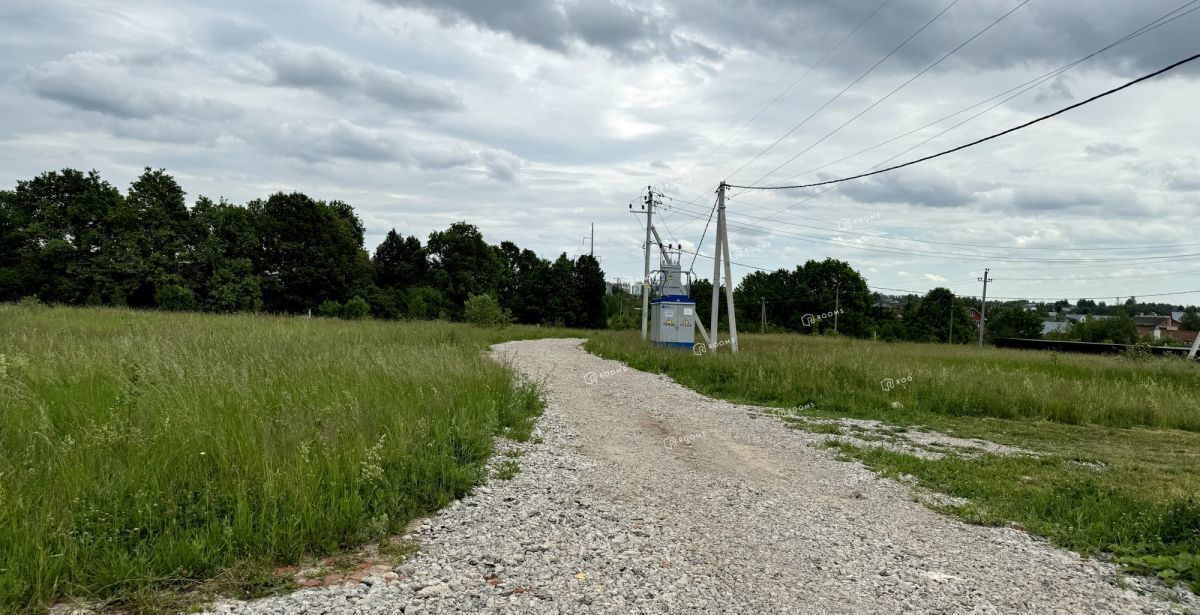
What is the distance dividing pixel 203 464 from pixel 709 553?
14.2ft

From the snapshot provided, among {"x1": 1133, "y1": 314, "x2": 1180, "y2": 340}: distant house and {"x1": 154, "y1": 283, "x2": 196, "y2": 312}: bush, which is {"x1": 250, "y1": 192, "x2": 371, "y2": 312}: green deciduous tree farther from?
{"x1": 1133, "y1": 314, "x2": 1180, "y2": 340}: distant house

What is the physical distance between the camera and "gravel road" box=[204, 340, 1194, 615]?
14.2 feet

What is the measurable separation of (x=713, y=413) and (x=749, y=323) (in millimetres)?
76080

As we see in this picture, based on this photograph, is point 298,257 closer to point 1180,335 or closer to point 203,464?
point 203,464

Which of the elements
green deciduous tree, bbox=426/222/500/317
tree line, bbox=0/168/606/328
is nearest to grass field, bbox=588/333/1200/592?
tree line, bbox=0/168/606/328

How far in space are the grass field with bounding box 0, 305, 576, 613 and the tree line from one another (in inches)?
1142

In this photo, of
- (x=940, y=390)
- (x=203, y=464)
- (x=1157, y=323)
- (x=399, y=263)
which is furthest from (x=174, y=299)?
(x=1157, y=323)

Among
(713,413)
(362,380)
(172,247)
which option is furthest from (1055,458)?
(172,247)

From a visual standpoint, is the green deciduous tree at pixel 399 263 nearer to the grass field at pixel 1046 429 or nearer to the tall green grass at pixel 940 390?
the grass field at pixel 1046 429

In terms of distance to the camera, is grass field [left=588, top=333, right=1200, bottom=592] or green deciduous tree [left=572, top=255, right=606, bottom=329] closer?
A: grass field [left=588, top=333, right=1200, bottom=592]

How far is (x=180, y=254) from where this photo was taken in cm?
4712

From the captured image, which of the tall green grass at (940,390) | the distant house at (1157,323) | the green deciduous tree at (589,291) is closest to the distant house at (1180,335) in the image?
the distant house at (1157,323)

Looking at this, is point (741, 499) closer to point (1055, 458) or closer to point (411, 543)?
point (411, 543)

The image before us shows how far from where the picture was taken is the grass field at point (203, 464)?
4141mm
